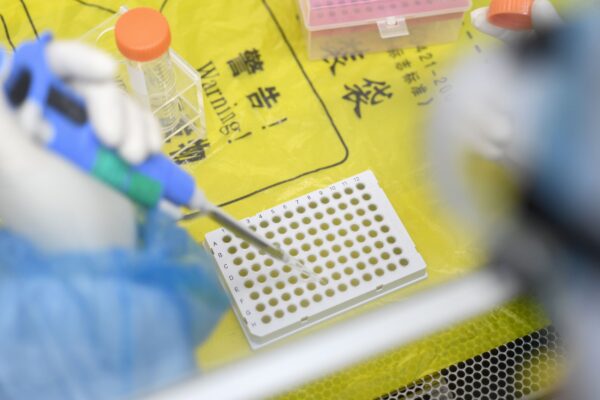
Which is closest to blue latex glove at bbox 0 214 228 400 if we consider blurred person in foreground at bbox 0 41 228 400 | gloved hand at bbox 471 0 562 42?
blurred person in foreground at bbox 0 41 228 400

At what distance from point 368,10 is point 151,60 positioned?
0.83 ft

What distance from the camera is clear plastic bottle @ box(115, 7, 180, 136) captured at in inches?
24.5

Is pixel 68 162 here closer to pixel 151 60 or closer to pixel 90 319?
pixel 90 319

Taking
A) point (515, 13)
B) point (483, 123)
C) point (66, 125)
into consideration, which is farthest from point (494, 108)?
point (66, 125)

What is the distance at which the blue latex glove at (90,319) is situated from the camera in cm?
45

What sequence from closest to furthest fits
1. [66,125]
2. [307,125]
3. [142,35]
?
1. [66,125]
2. [142,35]
3. [307,125]

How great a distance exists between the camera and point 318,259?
67 centimetres

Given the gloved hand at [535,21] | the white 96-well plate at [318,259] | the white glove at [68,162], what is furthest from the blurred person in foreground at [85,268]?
the gloved hand at [535,21]

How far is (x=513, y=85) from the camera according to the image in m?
0.44

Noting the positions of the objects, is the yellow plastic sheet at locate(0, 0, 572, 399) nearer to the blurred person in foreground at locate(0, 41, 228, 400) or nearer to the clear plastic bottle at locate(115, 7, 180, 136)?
the clear plastic bottle at locate(115, 7, 180, 136)

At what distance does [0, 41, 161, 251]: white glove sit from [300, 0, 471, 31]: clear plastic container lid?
1.25ft

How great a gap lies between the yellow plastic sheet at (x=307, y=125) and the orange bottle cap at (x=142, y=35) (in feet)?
0.48

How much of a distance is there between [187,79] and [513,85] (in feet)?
1.30

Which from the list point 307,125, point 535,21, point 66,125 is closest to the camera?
point 66,125
